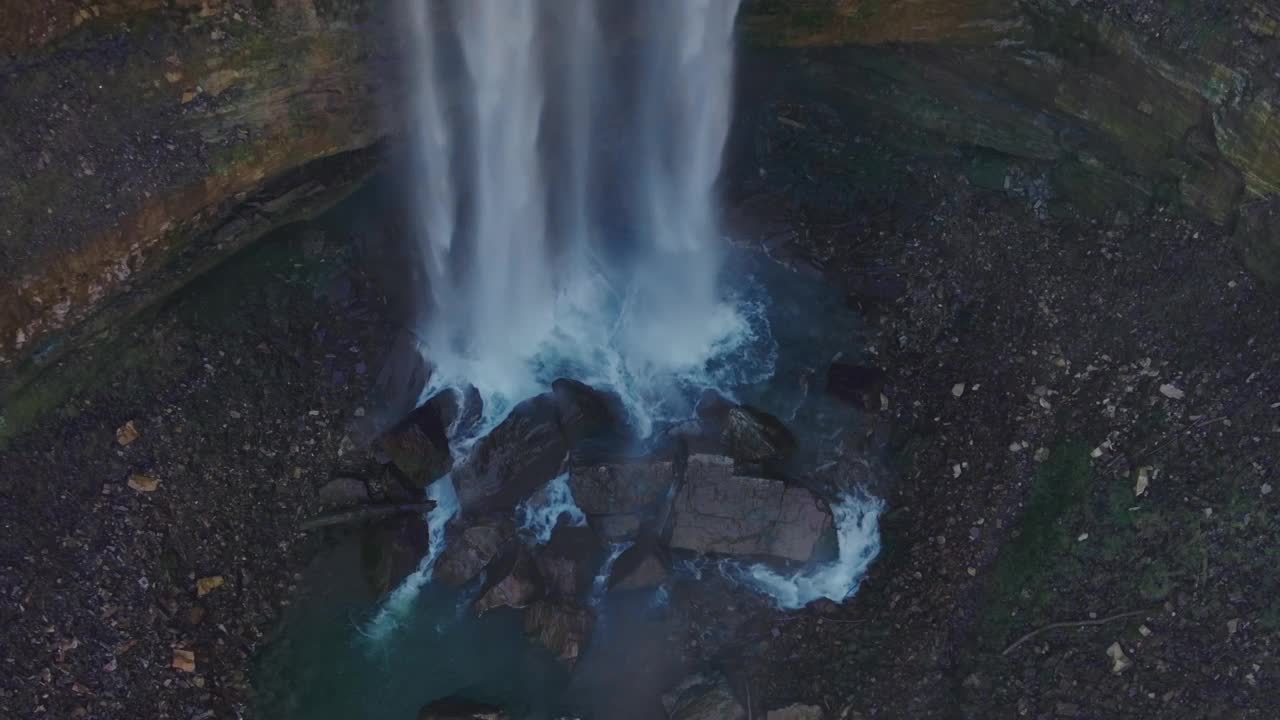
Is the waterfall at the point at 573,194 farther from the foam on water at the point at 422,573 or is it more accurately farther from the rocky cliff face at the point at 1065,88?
the rocky cliff face at the point at 1065,88

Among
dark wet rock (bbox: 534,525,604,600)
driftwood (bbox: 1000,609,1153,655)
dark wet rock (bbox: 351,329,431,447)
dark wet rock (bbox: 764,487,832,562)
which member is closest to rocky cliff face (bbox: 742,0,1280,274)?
driftwood (bbox: 1000,609,1153,655)

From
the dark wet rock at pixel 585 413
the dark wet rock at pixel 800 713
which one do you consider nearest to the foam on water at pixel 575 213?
the dark wet rock at pixel 585 413

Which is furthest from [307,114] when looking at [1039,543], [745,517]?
[1039,543]

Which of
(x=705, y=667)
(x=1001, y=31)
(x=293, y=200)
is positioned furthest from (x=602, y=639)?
(x=1001, y=31)

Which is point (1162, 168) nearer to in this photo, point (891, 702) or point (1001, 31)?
point (1001, 31)

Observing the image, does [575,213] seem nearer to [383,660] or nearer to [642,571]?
[642,571]
